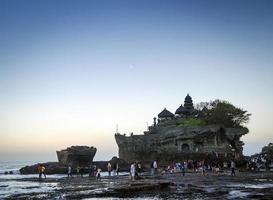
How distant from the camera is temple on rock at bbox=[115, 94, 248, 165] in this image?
257 ft

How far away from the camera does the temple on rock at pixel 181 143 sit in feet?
257

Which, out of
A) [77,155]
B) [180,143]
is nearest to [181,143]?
[180,143]

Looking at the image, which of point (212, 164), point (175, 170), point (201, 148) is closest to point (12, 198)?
point (175, 170)

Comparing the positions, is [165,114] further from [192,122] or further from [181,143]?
[181,143]

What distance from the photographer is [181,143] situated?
84.2m

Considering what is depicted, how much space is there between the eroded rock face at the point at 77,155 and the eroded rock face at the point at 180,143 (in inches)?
365

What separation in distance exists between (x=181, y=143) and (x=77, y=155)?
22.9m

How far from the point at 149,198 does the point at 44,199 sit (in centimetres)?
690

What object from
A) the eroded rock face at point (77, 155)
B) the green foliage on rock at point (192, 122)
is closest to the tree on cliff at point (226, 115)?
the green foliage on rock at point (192, 122)

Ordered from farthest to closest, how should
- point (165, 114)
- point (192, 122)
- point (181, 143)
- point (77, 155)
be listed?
point (165, 114) → point (192, 122) → point (181, 143) → point (77, 155)

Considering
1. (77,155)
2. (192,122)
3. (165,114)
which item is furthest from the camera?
(165,114)

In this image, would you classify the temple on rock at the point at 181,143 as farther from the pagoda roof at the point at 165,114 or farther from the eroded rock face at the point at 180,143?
the pagoda roof at the point at 165,114

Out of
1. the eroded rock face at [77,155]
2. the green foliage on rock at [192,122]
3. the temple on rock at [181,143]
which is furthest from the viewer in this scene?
the green foliage on rock at [192,122]

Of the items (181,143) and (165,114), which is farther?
(165,114)
